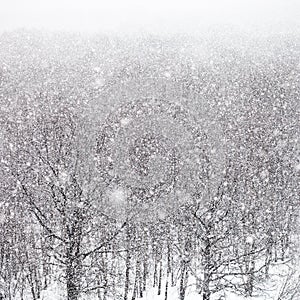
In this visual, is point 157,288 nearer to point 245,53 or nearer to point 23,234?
point 23,234

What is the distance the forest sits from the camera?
23328mm

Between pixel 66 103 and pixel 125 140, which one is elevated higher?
pixel 66 103

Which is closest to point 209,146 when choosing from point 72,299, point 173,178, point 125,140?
point 173,178

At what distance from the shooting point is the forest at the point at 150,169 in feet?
76.5

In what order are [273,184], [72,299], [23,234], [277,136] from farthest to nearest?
[277,136], [273,184], [23,234], [72,299]

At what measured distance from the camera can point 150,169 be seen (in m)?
29.8

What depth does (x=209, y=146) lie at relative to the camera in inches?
1203

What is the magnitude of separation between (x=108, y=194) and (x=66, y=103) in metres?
9.33

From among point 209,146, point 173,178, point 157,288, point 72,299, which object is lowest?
point 72,299

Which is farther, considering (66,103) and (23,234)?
(66,103)

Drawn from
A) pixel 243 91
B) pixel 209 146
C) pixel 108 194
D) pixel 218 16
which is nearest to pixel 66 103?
pixel 108 194

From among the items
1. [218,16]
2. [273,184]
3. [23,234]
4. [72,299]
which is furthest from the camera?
[218,16]

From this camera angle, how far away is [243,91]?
3466 cm

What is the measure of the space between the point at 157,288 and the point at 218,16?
56.7 m
